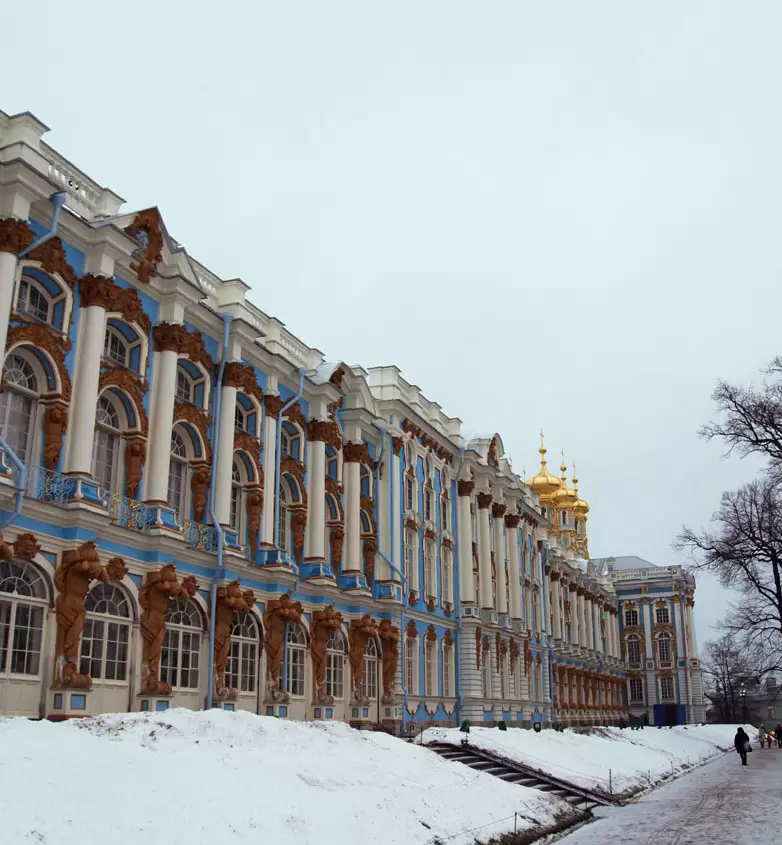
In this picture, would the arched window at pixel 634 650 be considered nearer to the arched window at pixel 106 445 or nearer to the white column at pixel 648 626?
the white column at pixel 648 626

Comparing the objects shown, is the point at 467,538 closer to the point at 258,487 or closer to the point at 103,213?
the point at 258,487

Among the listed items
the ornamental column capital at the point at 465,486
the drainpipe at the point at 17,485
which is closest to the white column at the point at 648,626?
the ornamental column capital at the point at 465,486

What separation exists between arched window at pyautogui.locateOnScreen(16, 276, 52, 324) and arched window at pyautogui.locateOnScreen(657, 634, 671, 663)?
69.2 meters

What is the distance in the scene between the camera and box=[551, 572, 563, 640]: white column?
2151 inches

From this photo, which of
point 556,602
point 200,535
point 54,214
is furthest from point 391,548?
point 556,602

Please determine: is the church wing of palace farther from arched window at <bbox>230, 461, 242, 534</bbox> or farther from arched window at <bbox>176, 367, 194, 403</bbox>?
arched window at <bbox>176, 367, 194, 403</bbox>

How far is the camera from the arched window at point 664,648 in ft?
256

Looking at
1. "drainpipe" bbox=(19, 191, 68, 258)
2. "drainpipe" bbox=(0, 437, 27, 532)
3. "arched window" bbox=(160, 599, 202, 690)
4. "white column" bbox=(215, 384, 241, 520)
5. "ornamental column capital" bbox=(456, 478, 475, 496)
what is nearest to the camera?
"drainpipe" bbox=(0, 437, 27, 532)

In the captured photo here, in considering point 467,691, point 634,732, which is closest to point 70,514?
point 467,691

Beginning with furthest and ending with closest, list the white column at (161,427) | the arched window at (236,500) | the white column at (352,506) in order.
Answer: the white column at (352,506), the arched window at (236,500), the white column at (161,427)

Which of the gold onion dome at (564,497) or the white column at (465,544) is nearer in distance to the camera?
the white column at (465,544)

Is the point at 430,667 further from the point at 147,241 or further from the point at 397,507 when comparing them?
the point at 147,241

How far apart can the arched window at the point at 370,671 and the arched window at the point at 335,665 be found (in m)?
0.99

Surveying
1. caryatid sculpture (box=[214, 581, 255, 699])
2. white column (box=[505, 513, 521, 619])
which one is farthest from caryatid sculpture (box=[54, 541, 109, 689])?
white column (box=[505, 513, 521, 619])
